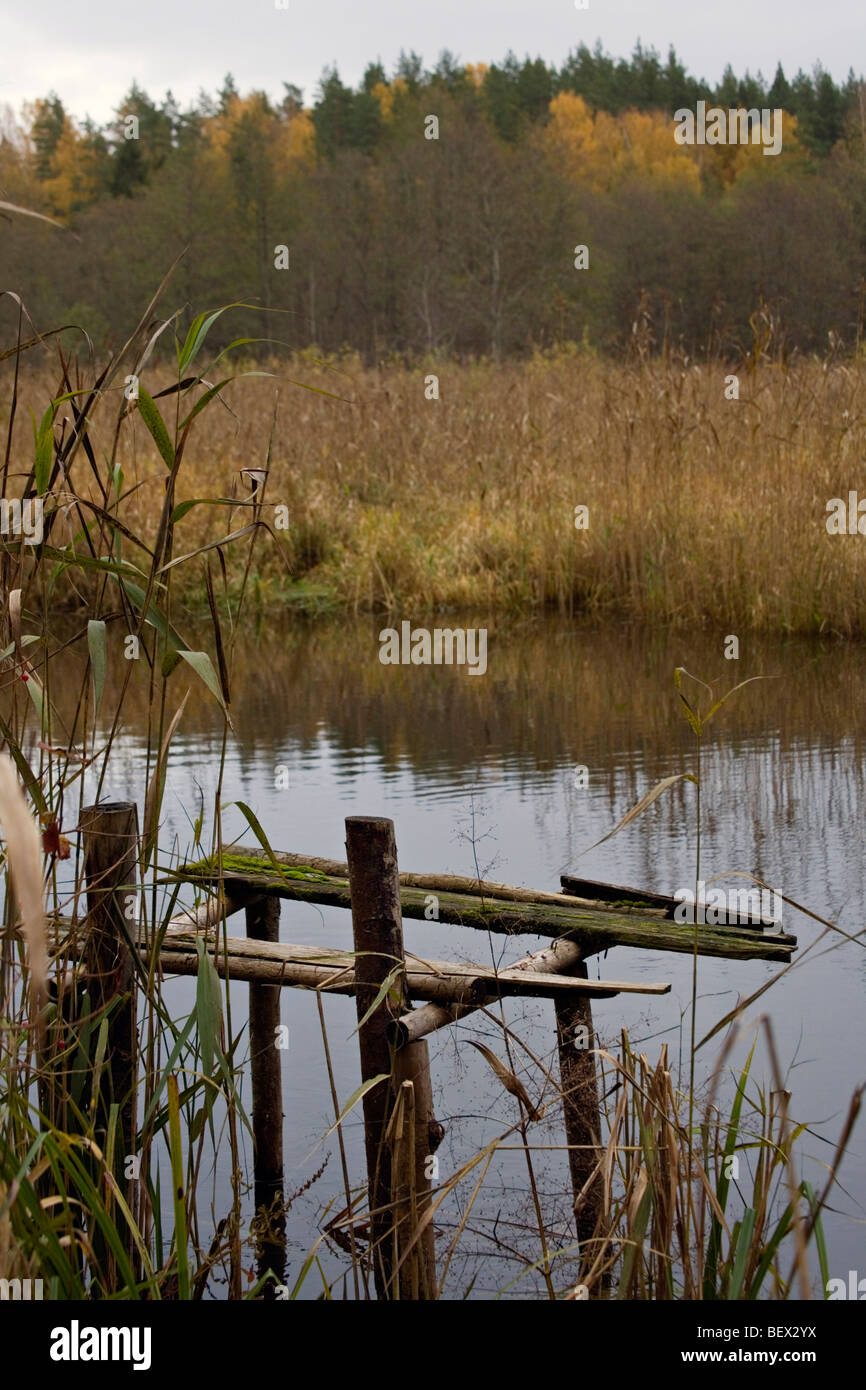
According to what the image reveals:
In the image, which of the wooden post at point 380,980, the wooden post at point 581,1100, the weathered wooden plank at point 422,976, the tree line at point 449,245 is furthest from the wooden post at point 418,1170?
the tree line at point 449,245

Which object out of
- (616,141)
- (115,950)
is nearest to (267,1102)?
(115,950)

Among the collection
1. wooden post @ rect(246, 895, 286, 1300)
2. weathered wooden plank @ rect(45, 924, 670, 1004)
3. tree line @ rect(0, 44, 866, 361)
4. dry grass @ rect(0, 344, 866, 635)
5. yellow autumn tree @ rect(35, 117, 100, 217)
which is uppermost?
yellow autumn tree @ rect(35, 117, 100, 217)

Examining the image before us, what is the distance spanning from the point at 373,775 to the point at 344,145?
155ft

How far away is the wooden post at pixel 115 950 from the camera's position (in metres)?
2.66

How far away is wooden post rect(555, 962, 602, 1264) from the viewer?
3.04 m

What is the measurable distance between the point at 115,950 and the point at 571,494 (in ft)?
30.7

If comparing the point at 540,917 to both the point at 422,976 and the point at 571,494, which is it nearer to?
the point at 422,976

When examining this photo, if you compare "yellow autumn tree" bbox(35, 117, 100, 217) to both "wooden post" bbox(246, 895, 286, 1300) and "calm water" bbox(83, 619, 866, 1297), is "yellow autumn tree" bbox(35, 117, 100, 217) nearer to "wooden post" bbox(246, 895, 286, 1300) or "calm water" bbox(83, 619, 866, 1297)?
"calm water" bbox(83, 619, 866, 1297)

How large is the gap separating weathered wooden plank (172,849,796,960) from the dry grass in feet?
16.9

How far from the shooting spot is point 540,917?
338 cm

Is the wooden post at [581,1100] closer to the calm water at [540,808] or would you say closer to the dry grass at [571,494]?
A: the calm water at [540,808]

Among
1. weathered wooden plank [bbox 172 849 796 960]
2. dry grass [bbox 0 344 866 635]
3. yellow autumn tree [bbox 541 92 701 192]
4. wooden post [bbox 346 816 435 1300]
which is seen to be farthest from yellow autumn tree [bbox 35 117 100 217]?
wooden post [bbox 346 816 435 1300]

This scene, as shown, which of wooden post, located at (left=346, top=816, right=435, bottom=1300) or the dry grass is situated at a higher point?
the dry grass

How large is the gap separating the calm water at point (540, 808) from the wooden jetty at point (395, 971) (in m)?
0.16
